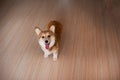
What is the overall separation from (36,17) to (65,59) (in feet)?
3.41

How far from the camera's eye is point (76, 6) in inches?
116

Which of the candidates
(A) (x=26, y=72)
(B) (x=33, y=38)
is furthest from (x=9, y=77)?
(B) (x=33, y=38)

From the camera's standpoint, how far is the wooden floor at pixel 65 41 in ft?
6.03

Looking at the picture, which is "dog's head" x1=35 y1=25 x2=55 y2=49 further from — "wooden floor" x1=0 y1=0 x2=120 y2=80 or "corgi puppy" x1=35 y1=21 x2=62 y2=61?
"wooden floor" x1=0 y1=0 x2=120 y2=80

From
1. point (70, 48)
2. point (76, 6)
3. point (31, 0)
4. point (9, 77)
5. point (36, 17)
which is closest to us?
point (9, 77)

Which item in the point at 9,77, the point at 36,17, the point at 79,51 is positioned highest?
the point at 36,17

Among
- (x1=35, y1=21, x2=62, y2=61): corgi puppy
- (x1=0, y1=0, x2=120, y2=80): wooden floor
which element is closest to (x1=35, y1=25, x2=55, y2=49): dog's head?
(x1=35, y1=21, x2=62, y2=61): corgi puppy

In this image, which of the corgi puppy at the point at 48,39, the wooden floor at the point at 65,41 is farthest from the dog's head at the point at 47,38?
the wooden floor at the point at 65,41

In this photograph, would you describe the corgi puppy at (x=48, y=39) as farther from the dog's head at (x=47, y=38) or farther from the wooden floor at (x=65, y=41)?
the wooden floor at (x=65, y=41)

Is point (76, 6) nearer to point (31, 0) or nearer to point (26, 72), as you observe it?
point (31, 0)

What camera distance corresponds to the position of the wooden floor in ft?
6.03

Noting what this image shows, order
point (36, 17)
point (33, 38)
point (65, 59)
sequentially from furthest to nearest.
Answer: point (36, 17) → point (33, 38) → point (65, 59)

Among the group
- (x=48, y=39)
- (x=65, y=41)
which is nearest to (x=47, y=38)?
(x=48, y=39)

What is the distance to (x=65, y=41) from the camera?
7.24 feet
